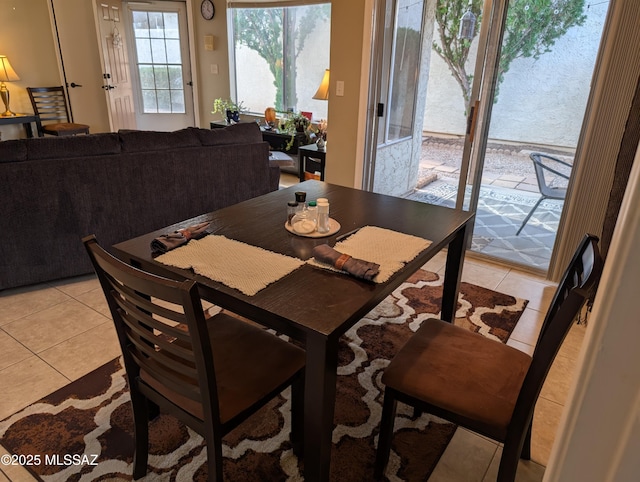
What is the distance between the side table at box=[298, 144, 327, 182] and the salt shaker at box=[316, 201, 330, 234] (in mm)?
2561

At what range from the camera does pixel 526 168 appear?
322 cm

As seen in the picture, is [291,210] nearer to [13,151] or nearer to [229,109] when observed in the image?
[13,151]

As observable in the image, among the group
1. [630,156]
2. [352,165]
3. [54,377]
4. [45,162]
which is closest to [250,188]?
[352,165]

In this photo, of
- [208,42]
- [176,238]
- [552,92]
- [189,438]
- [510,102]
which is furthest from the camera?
[208,42]

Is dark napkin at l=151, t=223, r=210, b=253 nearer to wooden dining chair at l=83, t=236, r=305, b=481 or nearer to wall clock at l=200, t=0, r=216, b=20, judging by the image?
wooden dining chair at l=83, t=236, r=305, b=481

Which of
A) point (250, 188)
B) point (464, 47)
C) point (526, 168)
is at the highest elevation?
point (464, 47)

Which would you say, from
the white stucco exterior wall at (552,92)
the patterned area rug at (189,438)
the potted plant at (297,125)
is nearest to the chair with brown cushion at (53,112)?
the potted plant at (297,125)

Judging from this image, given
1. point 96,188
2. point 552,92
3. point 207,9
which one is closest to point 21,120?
point 207,9

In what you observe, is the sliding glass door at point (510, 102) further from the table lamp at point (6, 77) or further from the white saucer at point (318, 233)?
the table lamp at point (6, 77)

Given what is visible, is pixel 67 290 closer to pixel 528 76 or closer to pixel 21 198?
pixel 21 198

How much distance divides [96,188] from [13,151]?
0.46 m

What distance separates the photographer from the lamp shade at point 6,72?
16.5 feet

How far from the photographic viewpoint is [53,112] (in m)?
5.73

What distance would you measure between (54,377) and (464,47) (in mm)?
3422
